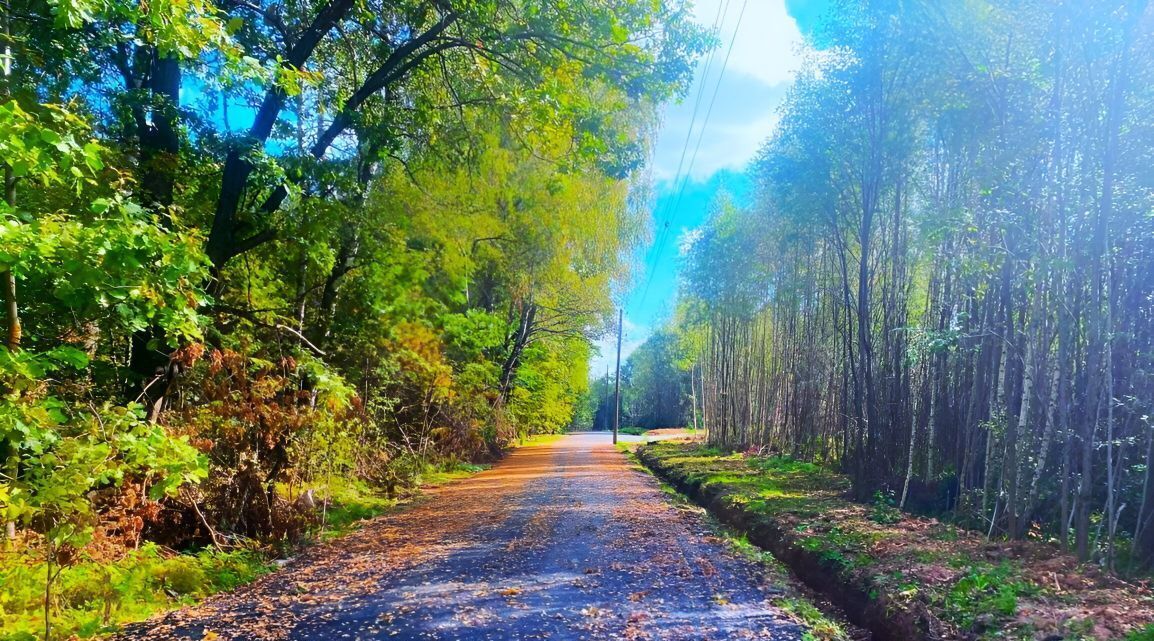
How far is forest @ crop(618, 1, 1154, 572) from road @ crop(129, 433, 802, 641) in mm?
3033

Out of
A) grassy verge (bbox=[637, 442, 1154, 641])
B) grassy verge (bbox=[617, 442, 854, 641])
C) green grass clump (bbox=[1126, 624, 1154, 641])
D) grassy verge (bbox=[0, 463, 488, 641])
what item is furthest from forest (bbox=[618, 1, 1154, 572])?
grassy verge (bbox=[0, 463, 488, 641])

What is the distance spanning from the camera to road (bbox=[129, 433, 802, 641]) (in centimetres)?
450

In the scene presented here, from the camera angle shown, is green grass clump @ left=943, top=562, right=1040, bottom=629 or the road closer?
green grass clump @ left=943, top=562, right=1040, bottom=629

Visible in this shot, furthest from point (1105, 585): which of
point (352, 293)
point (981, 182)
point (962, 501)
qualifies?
point (352, 293)

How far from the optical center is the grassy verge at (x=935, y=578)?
4039mm

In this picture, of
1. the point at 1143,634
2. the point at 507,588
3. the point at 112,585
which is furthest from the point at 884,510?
the point at 112,585

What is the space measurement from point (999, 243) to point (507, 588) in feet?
20.0

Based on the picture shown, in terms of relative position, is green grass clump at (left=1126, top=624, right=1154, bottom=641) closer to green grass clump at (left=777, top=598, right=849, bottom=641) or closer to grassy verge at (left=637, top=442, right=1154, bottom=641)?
grassy verge at (left=637, top=442, right=1154, bottom=641)

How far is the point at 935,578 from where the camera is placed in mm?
5102

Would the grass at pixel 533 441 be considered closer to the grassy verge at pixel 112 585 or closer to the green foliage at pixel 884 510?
the green foliage at pixel 884 510

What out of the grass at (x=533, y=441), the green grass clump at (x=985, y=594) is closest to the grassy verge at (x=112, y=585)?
the green grass clump at (x=985, y=594)

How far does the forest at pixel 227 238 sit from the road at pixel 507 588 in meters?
0.89

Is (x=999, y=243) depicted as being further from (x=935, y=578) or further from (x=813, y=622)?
(x=813, y=622)

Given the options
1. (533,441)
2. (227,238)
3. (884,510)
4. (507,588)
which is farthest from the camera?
(533,441)
